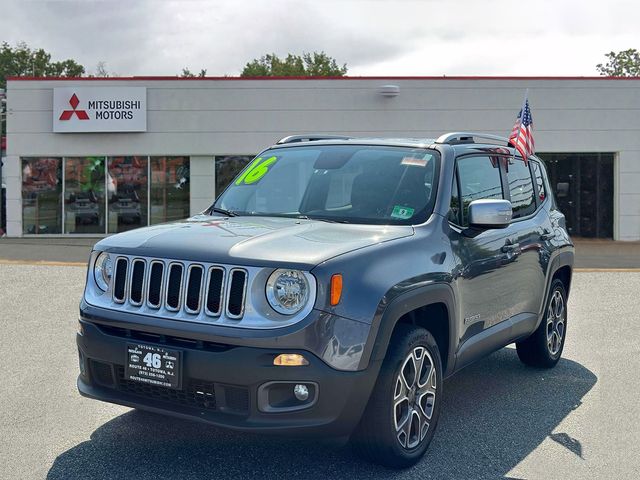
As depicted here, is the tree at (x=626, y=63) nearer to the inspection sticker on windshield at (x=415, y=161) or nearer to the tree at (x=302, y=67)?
the tree at (x=302, y=67)

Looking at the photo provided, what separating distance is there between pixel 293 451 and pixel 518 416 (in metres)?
1.77

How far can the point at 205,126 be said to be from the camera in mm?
21844

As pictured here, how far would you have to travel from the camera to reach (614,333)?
27.7ft

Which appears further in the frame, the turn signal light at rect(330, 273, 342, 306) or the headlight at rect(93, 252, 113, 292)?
the headlight at rect(93, 252, 113, 292)

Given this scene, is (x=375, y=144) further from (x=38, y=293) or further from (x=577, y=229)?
(x=577, y=229)

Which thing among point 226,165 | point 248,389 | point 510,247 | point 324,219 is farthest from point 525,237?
point 226,165

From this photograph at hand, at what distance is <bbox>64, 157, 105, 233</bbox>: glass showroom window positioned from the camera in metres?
22.1

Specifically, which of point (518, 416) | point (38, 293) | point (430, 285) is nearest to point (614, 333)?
point (518, 416)

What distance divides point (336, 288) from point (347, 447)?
4.04 ft

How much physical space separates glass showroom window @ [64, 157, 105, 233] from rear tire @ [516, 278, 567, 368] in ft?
56.4

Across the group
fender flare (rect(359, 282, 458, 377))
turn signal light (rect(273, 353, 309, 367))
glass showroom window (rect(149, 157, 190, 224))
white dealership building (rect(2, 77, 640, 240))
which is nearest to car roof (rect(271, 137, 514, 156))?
fender flare (rect(359, 282, 458, 377))

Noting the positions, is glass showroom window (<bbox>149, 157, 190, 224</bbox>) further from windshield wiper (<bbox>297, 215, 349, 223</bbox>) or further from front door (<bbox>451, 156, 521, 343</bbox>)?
windshield wiper (<bbox>297, 215, 349, 223</bbox>)

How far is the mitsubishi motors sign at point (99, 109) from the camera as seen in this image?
2166cm

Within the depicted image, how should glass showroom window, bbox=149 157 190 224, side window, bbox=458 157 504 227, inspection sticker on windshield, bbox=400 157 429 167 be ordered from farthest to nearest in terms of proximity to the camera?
glass showroom window, bbox=149 157 190 224, side window, bbox=458 157 504 227, inspection sticker on windshield, bbox=400 157 429 167
